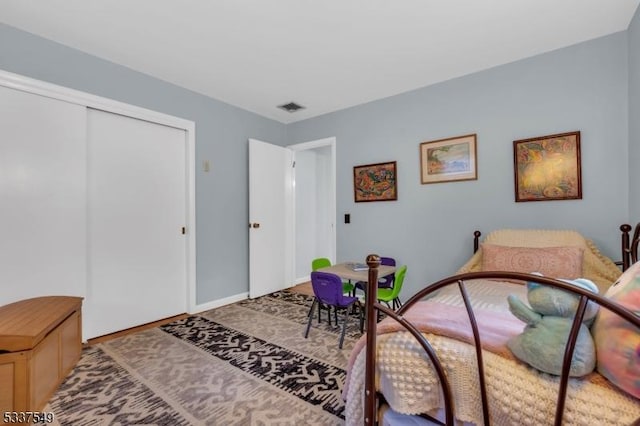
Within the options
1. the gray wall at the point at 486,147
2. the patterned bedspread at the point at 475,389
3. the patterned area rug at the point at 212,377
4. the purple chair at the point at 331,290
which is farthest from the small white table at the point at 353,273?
the patterned bedspread at the point at 475,389

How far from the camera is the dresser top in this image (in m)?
1.49

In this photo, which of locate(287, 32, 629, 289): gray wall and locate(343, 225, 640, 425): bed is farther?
locate(287, 32, 629, 289): gray wall

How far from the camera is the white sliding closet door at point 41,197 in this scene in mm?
2160

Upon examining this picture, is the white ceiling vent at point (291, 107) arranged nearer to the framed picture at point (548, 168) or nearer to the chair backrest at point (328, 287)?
the chair backrest at point (328, 287)

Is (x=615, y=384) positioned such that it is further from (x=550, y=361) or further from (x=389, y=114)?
Answer: (x=389, y=114)

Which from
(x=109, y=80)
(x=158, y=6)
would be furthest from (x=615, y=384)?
(x=109, y=80)

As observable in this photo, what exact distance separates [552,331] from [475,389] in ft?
0.99

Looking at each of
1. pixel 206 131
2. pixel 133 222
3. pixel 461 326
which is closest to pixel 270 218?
pixel 206 131

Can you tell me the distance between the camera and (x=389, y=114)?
11.4ft

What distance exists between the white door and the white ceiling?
1.08 metres

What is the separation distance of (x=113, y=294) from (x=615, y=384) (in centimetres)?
331

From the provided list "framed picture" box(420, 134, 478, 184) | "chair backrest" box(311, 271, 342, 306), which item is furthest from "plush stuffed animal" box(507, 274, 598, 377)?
"framed picture" box(420, 134, 478, 184)

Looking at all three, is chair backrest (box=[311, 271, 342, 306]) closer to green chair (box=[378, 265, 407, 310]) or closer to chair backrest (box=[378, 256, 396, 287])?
green chair (box=[378, 265, 407, 310])

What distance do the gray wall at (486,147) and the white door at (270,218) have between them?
2.52 feet
